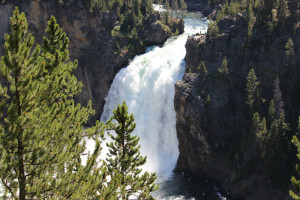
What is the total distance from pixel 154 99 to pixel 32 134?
132ft

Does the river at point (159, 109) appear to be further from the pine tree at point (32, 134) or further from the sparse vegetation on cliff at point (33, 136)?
the pine tree at point (32, 134)

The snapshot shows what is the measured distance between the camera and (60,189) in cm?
1427

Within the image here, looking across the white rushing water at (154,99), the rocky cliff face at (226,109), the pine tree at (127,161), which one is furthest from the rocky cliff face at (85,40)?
the pine tree at (127,161)

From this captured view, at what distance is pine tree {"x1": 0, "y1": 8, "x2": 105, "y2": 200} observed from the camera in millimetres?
12445

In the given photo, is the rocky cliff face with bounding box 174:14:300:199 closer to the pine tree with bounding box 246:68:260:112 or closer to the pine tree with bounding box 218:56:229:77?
the pine tree with bounding box 218:56:229:77

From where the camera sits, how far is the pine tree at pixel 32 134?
12445mm

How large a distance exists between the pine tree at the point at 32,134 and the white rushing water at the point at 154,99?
1166 inches

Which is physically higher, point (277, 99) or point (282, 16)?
point (282, 16)

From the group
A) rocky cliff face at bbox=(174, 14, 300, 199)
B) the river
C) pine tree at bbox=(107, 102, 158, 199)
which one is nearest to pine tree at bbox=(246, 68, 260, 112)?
rocky cliff face at bbox=(174, 14, 300, 199)

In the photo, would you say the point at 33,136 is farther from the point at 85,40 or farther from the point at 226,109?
the point at 85,40

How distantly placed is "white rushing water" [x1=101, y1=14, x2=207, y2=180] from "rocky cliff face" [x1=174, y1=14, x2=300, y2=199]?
364cm

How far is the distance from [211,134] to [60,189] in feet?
106

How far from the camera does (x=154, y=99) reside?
172 ft

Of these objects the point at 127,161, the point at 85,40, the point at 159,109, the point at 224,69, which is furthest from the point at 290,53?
the point at 85,40
